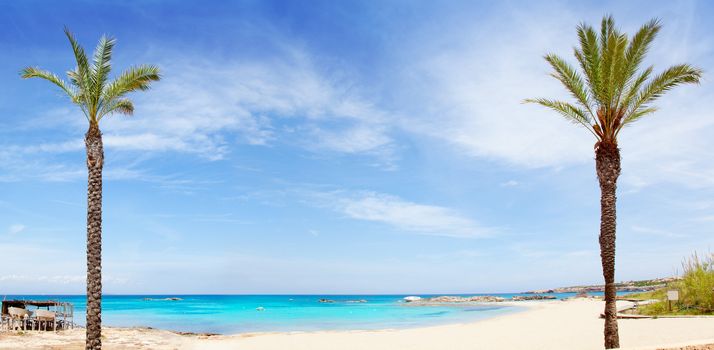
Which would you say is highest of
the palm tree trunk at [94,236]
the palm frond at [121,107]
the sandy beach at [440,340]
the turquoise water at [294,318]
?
the palm frond at [121,107]

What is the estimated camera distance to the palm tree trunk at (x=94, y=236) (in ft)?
55.2

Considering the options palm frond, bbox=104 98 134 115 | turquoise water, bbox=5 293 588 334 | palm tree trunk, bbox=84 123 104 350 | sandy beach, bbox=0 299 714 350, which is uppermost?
palm frond, bbox=104 98 134 115

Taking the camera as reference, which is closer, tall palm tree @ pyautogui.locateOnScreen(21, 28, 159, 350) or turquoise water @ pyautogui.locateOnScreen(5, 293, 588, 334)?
tall palm tree @ pyautogui.locateOnScreen(21, 28, 159, 350)

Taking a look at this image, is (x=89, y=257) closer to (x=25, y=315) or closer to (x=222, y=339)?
(x=222, y=339)

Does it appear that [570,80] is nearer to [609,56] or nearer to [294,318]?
[609,56]

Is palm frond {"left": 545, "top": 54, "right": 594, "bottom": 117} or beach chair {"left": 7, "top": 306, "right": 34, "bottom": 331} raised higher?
palm frond {"left": 545, "top": 54, "right": 594, "bottom": 117}

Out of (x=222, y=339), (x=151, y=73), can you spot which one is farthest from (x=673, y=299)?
(x=151, y=73)

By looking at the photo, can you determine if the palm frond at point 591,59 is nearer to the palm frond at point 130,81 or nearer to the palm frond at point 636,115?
the palm frond at point 636,115

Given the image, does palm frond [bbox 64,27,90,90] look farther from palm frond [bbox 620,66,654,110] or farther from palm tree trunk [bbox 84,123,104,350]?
palm frond [bbox 620,66,654,110]

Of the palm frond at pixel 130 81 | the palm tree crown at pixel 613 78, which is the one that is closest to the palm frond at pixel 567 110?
the palm tree crown at pixel 613 78

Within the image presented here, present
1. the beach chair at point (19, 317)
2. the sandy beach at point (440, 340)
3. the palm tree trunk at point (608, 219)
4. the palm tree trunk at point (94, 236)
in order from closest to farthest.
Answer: the palm tree trunk at point (608, 219) < the palm tree trunk at point (94, 236) < the sandy beach at point (440, 340) < the beach chair at point (19, 317)

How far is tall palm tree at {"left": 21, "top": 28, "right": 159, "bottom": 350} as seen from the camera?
1695 cm

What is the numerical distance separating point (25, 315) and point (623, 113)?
131 feet

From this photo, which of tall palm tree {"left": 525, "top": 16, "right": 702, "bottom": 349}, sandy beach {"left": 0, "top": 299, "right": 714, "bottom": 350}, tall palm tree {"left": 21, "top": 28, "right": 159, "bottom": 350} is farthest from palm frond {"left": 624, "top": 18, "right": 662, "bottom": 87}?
tall palm tree {"left": 21, "top": 28, "right": 159, "bottom": 350}
